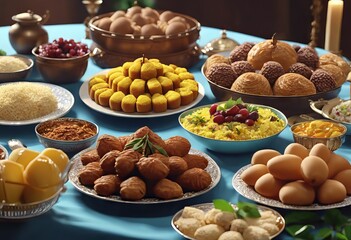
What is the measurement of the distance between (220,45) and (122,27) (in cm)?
43

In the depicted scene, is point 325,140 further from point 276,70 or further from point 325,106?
point 276,70

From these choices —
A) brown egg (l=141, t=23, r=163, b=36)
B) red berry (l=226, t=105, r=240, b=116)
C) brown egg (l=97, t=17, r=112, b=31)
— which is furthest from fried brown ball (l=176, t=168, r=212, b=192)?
brown egg (l=97, t=17, r=112, b=31)

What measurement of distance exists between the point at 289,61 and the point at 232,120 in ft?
1.47

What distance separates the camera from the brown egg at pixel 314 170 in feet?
5.48

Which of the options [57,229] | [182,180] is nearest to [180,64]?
[182,180]

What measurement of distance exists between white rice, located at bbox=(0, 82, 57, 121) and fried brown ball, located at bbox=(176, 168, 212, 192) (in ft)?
2.23

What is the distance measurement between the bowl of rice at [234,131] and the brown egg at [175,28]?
2.25ft

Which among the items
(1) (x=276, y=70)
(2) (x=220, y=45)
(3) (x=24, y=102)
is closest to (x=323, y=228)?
(1) (x=276, y=70)

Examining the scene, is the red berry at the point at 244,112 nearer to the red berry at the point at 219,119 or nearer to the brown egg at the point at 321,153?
the red berry at the point at 219,119

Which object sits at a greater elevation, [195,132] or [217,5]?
[195,132]

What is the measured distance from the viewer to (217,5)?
4.61m

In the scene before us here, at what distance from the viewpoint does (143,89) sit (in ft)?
7.79

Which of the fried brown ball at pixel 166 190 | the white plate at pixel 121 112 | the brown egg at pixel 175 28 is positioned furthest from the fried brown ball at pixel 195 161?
the brown egg at pixel 175 28

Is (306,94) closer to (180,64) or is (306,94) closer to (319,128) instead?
(319,128)
